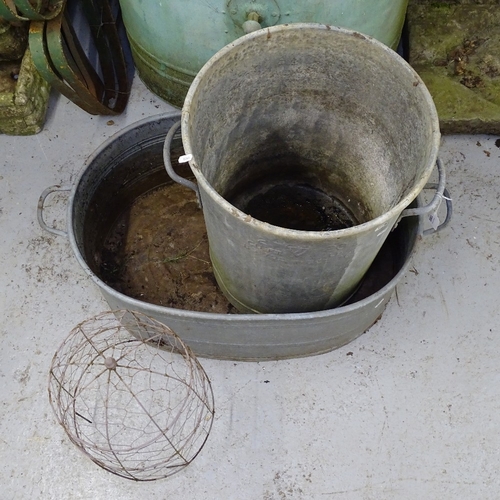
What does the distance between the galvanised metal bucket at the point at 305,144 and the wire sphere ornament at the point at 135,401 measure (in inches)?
12.4

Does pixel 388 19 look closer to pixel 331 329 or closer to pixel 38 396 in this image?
pixel 331 329

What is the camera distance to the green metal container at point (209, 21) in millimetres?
1588

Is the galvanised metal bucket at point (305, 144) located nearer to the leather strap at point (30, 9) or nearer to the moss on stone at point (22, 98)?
the leather strap at point (30, 9)

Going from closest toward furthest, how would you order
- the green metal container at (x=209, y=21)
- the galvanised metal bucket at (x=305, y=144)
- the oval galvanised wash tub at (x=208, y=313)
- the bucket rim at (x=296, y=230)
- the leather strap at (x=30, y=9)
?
the bucket rim at (x=296, y=230), the galvanised metal bucket at (x=305, y=144), the oval galvanised wash tub at (x=208, y=313), the green metal container at (x=209, y=21), the leather strap at (x=30, y=9)

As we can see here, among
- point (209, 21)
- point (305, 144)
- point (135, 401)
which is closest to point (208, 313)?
point (135, 401)

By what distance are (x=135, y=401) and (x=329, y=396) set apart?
0.65m

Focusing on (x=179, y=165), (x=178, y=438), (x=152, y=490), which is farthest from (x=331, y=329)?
(x=179, y=165)

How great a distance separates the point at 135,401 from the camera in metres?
1.76

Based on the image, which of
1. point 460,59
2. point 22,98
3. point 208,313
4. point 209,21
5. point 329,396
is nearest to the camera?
point 208,313

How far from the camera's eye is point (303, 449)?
1.72 meters

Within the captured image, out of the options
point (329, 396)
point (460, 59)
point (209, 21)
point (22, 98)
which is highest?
point (209, 21)

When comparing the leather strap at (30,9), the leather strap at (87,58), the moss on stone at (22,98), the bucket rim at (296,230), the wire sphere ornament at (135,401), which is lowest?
the wire sphere ornament at (135,401)

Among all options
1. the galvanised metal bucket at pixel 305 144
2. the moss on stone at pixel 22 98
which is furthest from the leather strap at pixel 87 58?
the galvanised metal bucket at pixel 305 144

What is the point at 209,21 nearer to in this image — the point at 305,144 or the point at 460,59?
the point at 305,144
